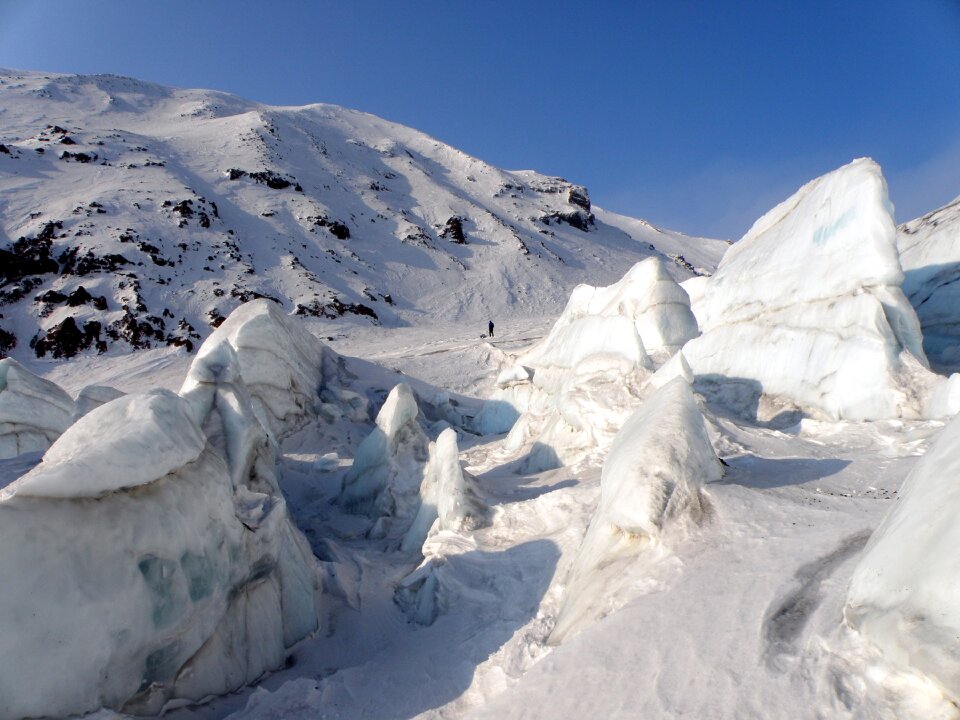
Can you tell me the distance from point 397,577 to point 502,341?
48.3 ft

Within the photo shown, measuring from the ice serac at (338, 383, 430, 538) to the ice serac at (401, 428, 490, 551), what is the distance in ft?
1.50

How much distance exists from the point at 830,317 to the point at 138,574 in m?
7.66

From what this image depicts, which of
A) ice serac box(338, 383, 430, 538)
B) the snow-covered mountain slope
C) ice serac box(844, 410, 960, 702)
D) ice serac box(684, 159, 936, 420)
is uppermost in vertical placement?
the snow-covered mountain slope

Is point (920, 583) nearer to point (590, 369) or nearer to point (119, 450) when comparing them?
point (119, 450)

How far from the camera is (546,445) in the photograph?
26.8 ft

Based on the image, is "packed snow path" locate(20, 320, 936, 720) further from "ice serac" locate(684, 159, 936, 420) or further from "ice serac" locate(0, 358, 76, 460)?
"ice serac" locate(0, 358, 76, 460)

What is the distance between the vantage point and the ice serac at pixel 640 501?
371cm

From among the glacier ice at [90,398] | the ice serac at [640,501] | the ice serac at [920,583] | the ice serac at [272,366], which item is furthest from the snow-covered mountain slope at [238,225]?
the ice serac at [920,583]

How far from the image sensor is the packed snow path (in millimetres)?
2438

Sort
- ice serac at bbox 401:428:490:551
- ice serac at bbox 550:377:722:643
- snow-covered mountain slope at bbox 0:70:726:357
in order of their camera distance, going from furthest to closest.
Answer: snow-covered mountain slope at bbox 0:70:726:357 → ice serac at bbox 401:428:490:551 → ice serac at bbox 550:377:722:643

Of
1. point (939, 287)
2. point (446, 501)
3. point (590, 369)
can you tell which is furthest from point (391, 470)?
A: point (939, 287)

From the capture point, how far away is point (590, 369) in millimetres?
8688

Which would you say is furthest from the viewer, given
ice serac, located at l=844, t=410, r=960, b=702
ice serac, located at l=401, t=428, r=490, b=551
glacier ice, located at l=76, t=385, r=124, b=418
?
glacier ice, located at l=76, t=385, r=124, b=418

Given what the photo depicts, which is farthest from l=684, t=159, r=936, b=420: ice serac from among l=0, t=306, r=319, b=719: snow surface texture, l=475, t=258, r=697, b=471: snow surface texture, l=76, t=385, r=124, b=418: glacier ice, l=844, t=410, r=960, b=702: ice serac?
l=76, t=385, r=124, b=418: glacier ice
